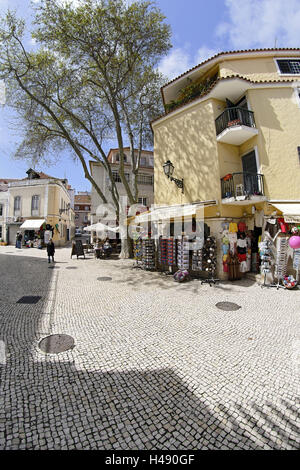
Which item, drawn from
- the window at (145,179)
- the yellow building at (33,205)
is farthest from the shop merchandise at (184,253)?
the yellow building at (33,205)

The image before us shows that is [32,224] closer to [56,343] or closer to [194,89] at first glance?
[194,89]

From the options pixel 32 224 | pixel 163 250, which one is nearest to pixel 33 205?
pixel 32 224

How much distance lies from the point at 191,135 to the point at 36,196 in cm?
2480

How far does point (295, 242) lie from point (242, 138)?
5625 millimetres

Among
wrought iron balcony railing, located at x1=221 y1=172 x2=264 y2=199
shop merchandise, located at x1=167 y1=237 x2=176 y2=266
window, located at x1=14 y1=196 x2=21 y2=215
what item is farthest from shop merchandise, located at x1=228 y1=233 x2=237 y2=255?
window, located at x1=14 y1=196 x2=21 y2=215

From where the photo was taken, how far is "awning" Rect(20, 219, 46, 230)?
25.6 metres

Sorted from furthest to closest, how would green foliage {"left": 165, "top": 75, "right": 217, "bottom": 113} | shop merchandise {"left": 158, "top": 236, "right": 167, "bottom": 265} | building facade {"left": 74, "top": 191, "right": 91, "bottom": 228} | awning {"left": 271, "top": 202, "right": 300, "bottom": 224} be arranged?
1. building facade {"left": 74, "top": 191, "right": 91, "bottom": 228}
2. green foliage {"left": 165, "top": 75, "right": 217, "bottom": 113}
3. shop merchandise {"left": 158, "top": 236, "right": 167, "bottom": 265}
4. awning {"left": 271, "top": 202, "right": 300, "bottom": 224}

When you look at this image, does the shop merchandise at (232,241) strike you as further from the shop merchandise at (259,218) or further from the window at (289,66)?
the window at (289,66)

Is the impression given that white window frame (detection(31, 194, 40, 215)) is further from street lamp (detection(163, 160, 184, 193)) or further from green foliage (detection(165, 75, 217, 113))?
street lamp (detection(163, 160, 184, 193))

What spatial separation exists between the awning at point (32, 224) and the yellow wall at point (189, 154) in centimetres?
1990

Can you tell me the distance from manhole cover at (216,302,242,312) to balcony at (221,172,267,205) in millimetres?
4524

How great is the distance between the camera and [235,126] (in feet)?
29.2

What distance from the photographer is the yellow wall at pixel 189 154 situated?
392 inches

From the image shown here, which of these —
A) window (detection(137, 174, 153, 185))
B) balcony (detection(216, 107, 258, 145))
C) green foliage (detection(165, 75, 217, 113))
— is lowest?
balcony (detection(216, 107, 258, 145))
